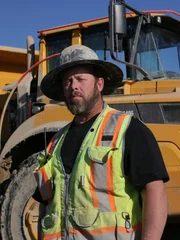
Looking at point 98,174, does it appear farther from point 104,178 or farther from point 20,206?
point 20,206

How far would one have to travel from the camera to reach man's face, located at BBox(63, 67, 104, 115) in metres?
2.46

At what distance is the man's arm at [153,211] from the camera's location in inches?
85.1

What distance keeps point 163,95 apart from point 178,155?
2.09 ft

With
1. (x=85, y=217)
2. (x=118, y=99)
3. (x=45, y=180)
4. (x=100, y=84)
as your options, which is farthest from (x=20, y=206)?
(x=85, y=217)

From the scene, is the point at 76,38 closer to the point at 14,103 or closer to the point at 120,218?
the point at 14,103

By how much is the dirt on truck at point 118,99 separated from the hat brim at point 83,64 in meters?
1.60

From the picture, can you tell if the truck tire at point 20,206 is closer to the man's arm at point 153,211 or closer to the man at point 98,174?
the man at point 98,174

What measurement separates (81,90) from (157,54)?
2926mm

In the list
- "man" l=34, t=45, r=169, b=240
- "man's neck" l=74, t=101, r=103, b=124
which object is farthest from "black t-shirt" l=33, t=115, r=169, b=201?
"man's neck" l=74, t=101, r=103, b=124

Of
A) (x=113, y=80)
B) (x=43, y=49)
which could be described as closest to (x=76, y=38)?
(x=43, y=49)

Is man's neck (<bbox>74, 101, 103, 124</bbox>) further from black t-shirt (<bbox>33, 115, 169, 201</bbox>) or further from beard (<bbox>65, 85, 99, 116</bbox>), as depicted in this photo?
black t-shirt (<bbox>33, 115, 169, 201</bbox>)

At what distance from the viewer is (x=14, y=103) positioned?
6273 millimetres

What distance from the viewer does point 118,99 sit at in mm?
4836

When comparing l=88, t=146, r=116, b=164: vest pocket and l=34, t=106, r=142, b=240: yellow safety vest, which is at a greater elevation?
l=88, t=146, r=116, b=164: vest pocket
